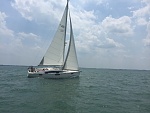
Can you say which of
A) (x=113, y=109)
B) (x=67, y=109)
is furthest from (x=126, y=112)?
(x=67, y=109)

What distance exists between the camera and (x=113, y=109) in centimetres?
2081

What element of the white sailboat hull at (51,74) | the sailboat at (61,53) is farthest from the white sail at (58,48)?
the white sailboat hull at (51,74)

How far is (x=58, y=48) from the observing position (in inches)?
1939

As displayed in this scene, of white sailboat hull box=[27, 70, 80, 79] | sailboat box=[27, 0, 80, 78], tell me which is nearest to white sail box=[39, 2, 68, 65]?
sailboat box=[27, 0, 80, 78]

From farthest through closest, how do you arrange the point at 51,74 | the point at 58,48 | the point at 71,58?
the point at 71,58, the point at 58,48, the point at 51,74

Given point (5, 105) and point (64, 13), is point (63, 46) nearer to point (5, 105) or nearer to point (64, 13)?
point (64, 13)

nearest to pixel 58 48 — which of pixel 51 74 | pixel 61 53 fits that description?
pixel 61 53

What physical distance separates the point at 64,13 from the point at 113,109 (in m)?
32.4

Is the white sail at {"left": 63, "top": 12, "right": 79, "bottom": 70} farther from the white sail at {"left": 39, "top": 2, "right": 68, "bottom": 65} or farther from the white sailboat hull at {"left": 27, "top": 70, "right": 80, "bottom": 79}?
the white sailboat hull at {"left": 27, "top": 70, "right": 80, "bottom": 79}

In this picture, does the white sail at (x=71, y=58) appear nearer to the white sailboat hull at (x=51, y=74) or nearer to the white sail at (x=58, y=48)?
the white sail at (x=58, y=48)

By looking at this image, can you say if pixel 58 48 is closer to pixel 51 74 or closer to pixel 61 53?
pixel 61 53

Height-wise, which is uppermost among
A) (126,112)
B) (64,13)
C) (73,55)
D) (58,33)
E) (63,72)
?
(64,13)

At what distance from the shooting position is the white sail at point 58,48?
49.3 meters

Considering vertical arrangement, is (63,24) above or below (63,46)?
above
